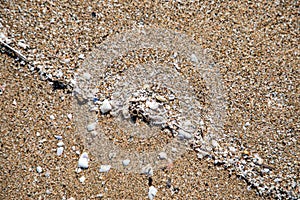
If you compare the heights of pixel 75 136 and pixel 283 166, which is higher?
pixel 283 166

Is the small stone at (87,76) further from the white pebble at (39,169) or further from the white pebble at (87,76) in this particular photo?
the white pebble at (39,169)

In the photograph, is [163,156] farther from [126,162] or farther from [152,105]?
[152,105]

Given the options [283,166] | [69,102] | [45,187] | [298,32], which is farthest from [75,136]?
[298,32]

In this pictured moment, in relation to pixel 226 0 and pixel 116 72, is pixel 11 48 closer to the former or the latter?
pixel 116 72

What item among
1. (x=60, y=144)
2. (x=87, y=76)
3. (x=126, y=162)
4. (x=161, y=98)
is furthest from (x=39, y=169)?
(x=161, y=98)

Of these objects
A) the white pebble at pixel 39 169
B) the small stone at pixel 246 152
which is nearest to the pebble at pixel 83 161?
the white pebble at pixel 39 169

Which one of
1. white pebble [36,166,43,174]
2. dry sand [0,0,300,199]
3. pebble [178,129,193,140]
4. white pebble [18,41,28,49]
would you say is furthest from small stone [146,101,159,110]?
white pebble [18,41,28,49]

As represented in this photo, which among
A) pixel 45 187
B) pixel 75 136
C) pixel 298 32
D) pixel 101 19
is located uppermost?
pixel 298 32
